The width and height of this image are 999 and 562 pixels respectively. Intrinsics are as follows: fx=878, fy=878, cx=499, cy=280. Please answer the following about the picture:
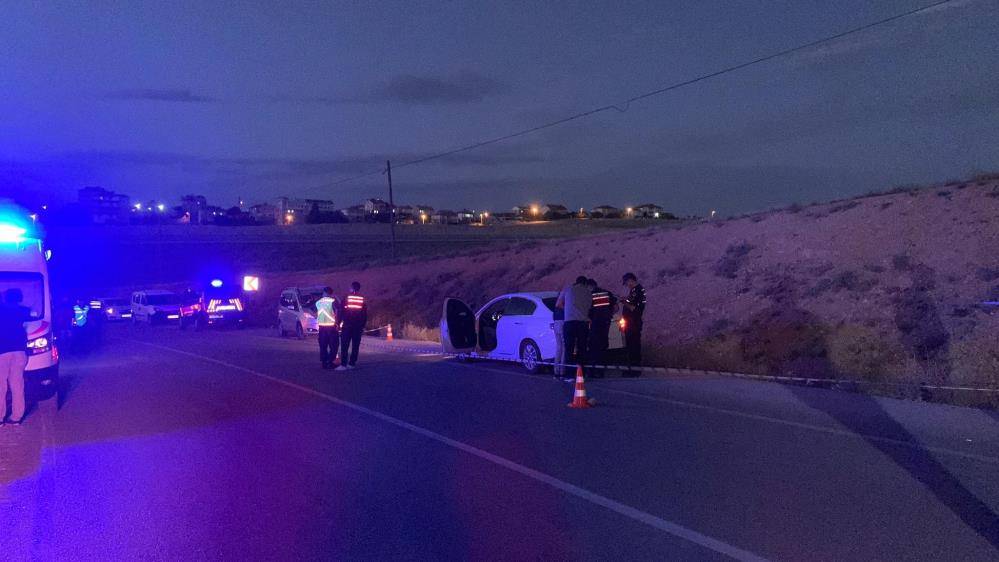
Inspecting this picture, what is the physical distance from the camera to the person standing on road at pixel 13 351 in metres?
11.7

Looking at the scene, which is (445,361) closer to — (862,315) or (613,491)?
(862,315)

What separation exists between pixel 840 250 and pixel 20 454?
22226 millimetres

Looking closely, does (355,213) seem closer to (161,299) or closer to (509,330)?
(161,299)

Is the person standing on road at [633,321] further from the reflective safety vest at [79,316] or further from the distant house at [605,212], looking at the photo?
the distant house at [605,212]

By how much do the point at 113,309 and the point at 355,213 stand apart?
109m

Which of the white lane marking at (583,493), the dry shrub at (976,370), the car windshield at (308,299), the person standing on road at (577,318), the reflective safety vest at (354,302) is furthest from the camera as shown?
the car windshield at (308,299)

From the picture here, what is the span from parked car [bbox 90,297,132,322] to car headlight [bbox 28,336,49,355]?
3705 centimetres

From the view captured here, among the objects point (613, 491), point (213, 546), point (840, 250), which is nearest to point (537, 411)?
point (613, 491)

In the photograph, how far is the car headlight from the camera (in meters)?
13.0

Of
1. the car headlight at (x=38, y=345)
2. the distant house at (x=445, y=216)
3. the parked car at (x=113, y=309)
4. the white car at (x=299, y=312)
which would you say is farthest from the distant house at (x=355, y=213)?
the car headlight at (x=38, y=345)

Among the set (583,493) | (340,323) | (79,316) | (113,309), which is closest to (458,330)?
(340,323)

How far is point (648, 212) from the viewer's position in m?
140

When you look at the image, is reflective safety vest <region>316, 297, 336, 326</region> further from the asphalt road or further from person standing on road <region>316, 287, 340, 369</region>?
the asphalt road

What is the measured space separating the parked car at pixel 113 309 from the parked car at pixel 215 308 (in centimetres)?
968
